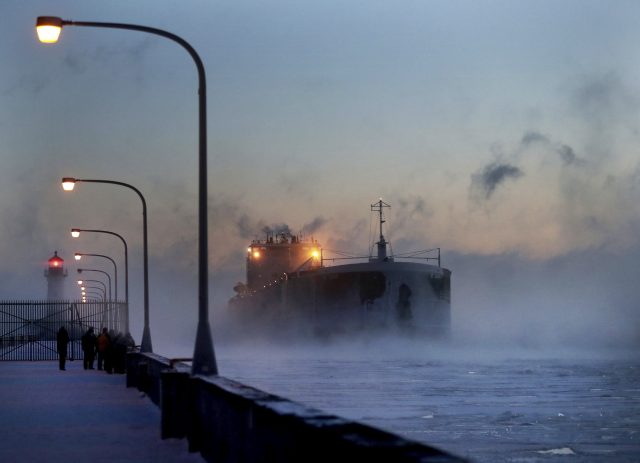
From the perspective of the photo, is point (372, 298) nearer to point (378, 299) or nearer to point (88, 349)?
point (378, 299)

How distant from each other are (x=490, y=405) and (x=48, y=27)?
2126cm

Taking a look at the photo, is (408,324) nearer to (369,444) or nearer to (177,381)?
(177,381)

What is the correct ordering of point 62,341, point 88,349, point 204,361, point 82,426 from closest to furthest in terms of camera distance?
point 204,361, point 82,426, point 62,341, point 88,349

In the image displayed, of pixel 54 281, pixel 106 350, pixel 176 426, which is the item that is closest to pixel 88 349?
pixel 106 350

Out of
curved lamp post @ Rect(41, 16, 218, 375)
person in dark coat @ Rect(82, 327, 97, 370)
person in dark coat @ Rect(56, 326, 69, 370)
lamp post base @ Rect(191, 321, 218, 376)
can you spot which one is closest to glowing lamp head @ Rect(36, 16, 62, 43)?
curved lamp post @ Rect(41, 16, 218, 375)

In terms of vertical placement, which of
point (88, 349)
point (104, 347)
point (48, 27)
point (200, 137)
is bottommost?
point (88, 349)

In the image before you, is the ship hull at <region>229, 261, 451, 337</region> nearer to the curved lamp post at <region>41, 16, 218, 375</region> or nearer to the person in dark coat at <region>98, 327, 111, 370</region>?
the person in dark coat at <region>98, 327, 111, 370</region>

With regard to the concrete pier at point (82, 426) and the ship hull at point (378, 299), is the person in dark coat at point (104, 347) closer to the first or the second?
the concrete pier at point (82, 426)

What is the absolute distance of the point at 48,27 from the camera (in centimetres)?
1602

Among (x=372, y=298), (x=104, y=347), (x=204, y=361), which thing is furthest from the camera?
(x=372, y=298)

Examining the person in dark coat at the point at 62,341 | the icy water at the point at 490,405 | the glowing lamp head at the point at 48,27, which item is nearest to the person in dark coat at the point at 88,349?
Answer: the person in dark coat at the point at 62,341

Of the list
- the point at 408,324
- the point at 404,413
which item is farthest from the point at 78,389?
the point at 408,324

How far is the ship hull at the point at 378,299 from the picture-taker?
277 feet

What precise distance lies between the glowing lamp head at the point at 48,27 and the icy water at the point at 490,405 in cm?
1029
